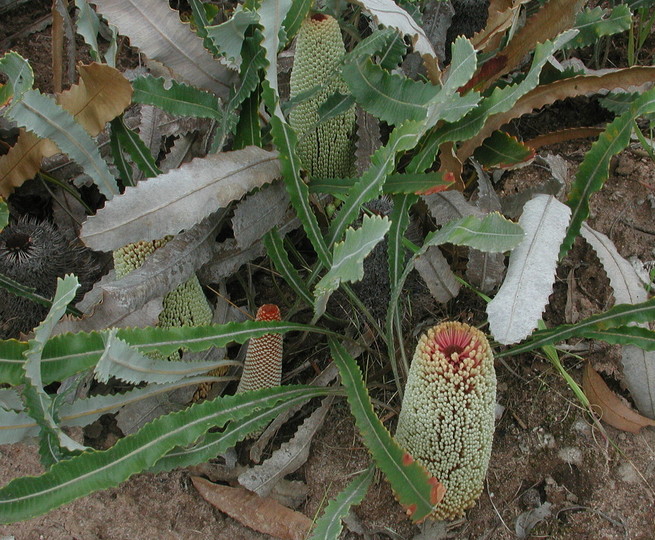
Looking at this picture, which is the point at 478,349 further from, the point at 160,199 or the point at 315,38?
the point at 315,38

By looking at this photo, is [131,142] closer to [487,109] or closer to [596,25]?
[487,109]

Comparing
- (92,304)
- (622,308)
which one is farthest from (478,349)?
(92,304)

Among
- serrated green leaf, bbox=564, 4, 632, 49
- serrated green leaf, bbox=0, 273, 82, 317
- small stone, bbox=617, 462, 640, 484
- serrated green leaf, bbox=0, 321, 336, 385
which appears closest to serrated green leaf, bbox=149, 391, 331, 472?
serrated green leaf, bbox=0, 321, 336, 385

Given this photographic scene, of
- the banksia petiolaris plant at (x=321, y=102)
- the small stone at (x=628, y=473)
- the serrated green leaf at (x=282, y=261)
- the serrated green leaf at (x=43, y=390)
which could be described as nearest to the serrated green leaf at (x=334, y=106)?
the banksia petiolaris plant at (x=321, y=102)

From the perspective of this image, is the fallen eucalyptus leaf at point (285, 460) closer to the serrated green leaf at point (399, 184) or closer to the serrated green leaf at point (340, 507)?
the serrated green leaf at point (340, 507)

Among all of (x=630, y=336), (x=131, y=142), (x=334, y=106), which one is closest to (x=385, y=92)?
(x=334, y=106)

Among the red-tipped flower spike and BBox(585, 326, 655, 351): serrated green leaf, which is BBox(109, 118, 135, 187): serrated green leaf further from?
BBox(585, 326, 655, 351): serrated green leaf

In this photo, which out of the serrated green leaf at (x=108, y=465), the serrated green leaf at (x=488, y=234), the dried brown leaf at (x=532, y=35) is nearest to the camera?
the serrated green leaf at (x=108, y=465)
